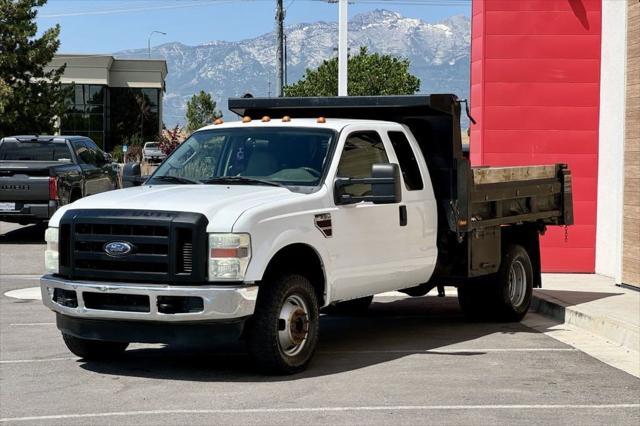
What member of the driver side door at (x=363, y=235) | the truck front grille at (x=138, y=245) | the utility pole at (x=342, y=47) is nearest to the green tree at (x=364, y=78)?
the utility pole at (x=342, y=47)

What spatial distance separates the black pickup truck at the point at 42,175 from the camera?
71.5 feet

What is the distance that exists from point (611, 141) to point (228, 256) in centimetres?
912

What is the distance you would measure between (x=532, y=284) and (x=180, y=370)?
16.3ft

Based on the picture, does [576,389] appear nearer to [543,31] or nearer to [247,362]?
[247,362]

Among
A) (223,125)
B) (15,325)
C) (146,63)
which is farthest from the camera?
(146,63)

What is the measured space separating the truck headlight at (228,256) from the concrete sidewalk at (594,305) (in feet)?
13.5

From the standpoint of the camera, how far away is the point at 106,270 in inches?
356

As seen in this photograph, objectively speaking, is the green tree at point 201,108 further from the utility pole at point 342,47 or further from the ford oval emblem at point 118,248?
the ford oval emblem at point 118,248

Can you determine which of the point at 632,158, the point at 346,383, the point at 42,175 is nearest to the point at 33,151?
the point at 42,175

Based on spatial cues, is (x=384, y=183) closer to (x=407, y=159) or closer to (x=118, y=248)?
(x=407, y=159)

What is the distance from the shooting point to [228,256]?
28.7ft

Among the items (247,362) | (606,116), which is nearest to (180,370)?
(247,362)

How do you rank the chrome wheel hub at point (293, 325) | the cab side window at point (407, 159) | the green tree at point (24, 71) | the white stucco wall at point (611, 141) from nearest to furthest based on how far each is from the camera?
the chrome wheel hub at point (293, 325), the cab side window at point (407, 159), the white stucco wall at point (611, 141), the green tree at point (24, 71)

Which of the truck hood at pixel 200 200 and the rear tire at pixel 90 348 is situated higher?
the truck hood at pixel 200 200
